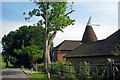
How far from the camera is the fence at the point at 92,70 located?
10.4m

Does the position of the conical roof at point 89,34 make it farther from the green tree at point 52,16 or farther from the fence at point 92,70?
the fence at point 92,70

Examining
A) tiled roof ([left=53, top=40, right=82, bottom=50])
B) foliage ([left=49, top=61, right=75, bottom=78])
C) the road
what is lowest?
the road

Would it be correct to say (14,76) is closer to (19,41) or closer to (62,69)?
(62,69)

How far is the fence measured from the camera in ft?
34.0

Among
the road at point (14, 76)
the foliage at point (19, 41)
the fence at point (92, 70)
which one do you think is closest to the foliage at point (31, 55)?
the foliage at point (19, 41)

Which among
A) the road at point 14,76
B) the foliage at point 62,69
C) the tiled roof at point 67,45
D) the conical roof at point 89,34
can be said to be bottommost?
the road at point 14,76

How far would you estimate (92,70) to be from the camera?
1284 centimetres

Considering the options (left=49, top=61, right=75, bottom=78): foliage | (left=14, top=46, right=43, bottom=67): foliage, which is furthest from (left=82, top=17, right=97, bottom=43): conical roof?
(left=49, top=61, right=75, bottom=78): foliage

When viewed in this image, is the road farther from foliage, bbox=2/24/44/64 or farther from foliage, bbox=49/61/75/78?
foliage, bbox=2/24/44/64

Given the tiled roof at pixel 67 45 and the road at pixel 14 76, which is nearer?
the road at pixel 14 76

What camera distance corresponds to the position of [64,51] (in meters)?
50.6

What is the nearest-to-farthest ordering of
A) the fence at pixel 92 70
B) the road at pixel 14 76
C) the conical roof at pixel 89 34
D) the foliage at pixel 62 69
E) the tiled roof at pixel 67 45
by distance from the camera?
the fence at pixel 92 70 → the foliage at pixel 62 69 → the road at pixel 14 76 → the conical roof at pixel 89 34 → the tiled roof at pixel 67 45

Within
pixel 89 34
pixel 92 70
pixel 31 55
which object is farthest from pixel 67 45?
pixel 92 70

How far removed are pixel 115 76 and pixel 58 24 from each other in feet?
54.3
